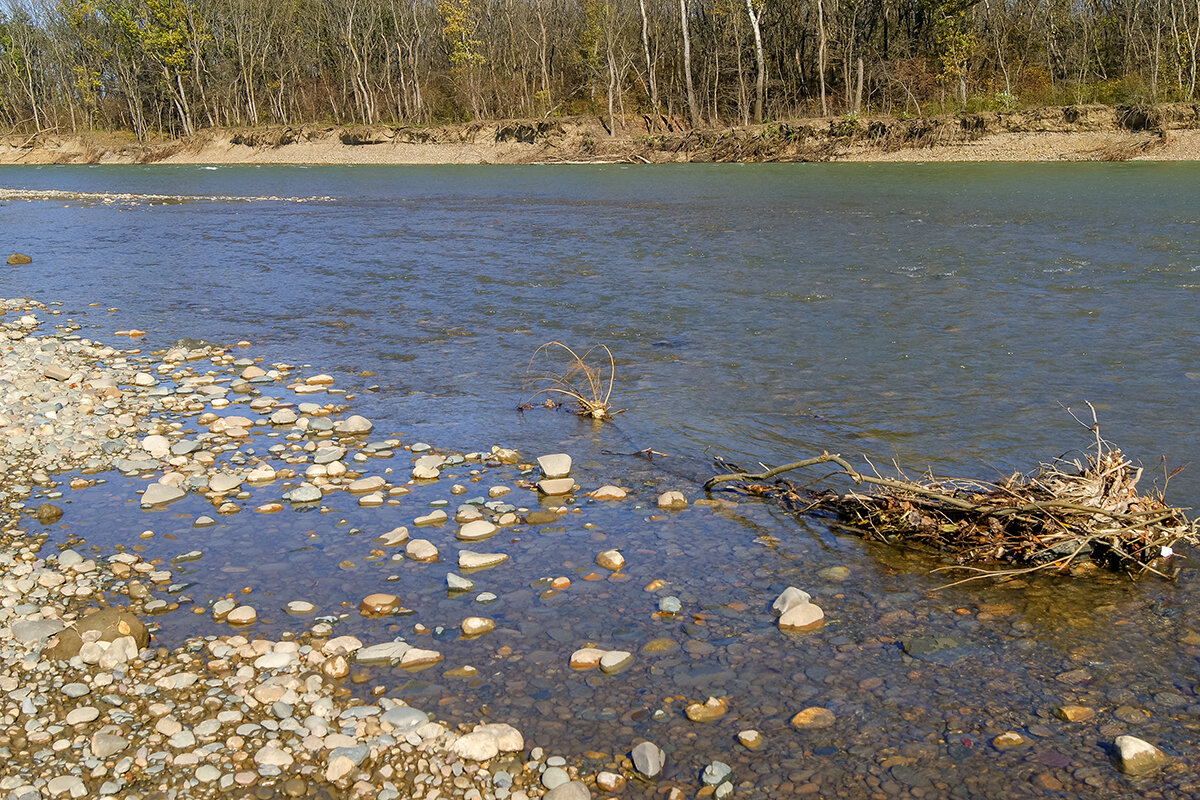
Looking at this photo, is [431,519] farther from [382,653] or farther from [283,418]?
[283,418]

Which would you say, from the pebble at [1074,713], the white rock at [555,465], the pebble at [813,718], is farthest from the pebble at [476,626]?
the pebble at [1074,713]

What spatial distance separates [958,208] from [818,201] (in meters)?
4.05

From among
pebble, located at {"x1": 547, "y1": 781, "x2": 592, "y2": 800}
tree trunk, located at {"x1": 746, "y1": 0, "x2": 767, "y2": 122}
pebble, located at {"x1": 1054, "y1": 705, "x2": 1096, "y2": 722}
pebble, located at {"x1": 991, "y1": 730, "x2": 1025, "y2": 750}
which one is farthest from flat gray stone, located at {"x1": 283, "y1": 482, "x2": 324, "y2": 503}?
tree trunk, located at {"x1": 746, "y1": 0, "x2": 767, "y2": 122}

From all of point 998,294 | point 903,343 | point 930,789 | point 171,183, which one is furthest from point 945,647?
point 171,183

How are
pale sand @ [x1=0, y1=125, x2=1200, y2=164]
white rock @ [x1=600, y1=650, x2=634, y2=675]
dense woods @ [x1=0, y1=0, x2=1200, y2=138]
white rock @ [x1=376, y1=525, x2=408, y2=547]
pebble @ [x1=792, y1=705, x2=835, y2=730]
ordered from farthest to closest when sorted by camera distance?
dense woods @ [x1=0, y1=0, x2=1200, y2=138] → pale sand @ [x1=0, y1=125, x2=1200, y2=164] → white rock @ [x1=376, y1=525, x2=408, y2=547] → white rock @ [x1=600, y1=650, x2=634, y2=675] → pebble @ [x1=792, y1=705, x2=835, y2=730]

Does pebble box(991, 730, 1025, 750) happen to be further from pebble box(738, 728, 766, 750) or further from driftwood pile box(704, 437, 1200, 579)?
driftwood pile box(704, 437, 1200, 579)

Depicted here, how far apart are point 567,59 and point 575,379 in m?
62.8

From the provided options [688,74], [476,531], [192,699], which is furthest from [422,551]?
[688,74]

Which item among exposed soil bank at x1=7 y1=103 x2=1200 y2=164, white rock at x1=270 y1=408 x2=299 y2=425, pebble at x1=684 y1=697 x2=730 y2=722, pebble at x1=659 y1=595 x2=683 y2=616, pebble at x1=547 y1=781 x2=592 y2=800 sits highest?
exposed soil bank at x1=7 y1=103 x2=1200 y2=164

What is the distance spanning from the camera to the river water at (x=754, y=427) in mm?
3980

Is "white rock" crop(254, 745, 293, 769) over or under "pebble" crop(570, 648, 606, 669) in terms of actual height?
over

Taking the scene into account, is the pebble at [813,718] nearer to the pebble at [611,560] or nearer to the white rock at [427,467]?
the pebble at [611,560]

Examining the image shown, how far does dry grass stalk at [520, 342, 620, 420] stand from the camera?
8.30 meters

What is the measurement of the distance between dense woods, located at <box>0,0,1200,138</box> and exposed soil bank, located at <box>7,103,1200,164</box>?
98.4 inches
